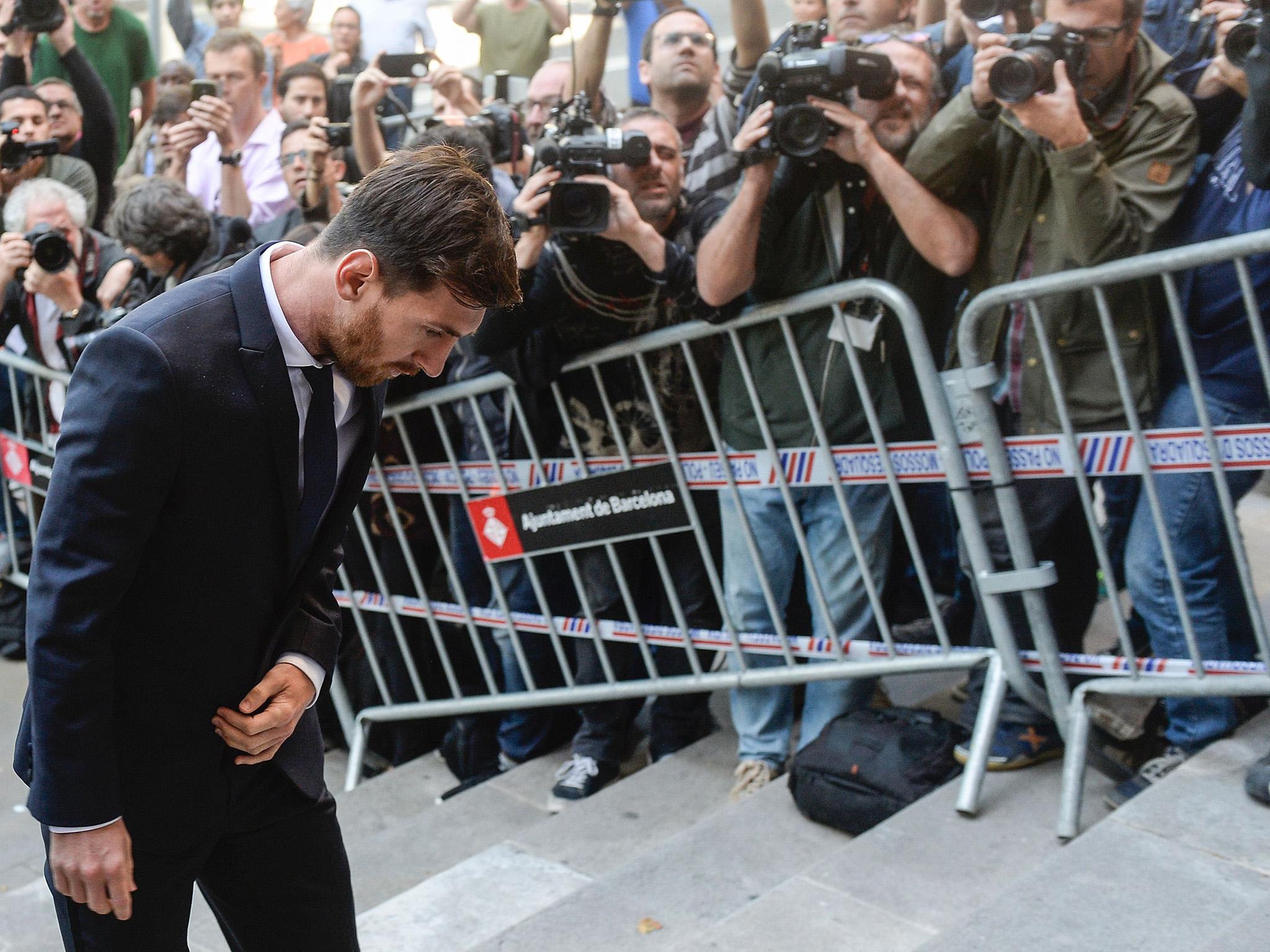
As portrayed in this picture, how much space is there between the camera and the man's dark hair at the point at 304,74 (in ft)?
20.1

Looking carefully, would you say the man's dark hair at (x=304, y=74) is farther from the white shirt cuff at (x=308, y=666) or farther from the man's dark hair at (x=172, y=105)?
the white shirt cuff at (x=308, y=666)

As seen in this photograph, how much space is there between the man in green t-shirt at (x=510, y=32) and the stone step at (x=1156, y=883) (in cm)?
534

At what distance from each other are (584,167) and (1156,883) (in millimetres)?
2308

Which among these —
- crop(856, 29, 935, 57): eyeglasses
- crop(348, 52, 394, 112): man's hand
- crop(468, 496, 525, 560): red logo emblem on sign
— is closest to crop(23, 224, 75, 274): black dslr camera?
crop(348, 52, 394, 112): man's hand

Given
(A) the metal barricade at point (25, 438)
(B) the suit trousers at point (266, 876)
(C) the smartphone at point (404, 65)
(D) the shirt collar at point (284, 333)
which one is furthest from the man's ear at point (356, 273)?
(A) the metal barricade at point (25, 438)

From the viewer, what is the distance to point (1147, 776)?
3309mm

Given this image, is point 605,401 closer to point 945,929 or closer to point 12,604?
point 945,929

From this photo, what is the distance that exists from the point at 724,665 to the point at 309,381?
2.56m

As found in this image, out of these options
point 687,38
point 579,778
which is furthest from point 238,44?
point 579,778

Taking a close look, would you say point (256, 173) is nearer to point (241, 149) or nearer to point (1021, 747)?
point (241, 149)

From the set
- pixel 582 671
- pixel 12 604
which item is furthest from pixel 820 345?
pixel 12 604

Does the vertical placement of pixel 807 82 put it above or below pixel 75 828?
above

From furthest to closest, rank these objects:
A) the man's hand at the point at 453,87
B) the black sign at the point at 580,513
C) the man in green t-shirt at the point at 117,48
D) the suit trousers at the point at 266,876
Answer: the man in green t-shirt at the point at 117,48 < the man's hand at the point at 453,87 < the black sign at the point at 580,513 < the suit trousers at the point at 266,876

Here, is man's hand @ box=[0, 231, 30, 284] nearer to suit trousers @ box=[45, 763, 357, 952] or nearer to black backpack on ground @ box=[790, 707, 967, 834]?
black backpack on ground @ box=[790, 707, 967, 834]
